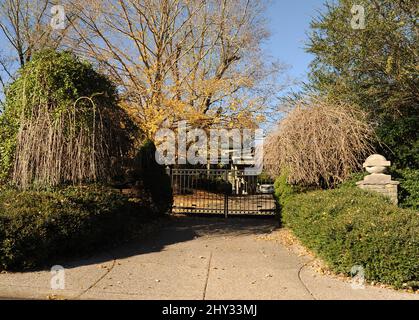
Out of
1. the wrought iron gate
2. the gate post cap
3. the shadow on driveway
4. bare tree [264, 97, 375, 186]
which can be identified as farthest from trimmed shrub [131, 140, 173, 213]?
the gate post cap

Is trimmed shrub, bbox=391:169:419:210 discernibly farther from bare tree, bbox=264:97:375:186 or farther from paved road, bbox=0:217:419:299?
paved road, bbox=0:217:419:299

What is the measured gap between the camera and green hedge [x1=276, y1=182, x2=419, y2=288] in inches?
206

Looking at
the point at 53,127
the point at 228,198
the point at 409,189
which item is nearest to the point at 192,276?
the point at 53,127

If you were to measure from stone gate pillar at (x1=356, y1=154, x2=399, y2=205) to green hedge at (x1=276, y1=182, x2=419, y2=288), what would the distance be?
6.97ft

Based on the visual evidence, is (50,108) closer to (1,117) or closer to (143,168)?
(1,117)

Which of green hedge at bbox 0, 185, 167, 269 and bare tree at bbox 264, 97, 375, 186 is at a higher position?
bare tree at bbox 264, 97, 375, 186

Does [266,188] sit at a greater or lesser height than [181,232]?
greater

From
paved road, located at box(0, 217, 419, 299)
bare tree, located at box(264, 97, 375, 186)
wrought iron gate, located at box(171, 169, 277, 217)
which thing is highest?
bare tree, located at box(264, 97, 375, 186)

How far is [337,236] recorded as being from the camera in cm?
587

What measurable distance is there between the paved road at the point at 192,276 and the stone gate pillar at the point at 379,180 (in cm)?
287

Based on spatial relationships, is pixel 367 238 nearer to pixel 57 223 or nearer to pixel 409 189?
pixel 57 223

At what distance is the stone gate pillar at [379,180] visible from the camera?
938 centimetres

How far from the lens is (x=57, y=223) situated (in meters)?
6.41

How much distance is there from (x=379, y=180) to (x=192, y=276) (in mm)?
5813
